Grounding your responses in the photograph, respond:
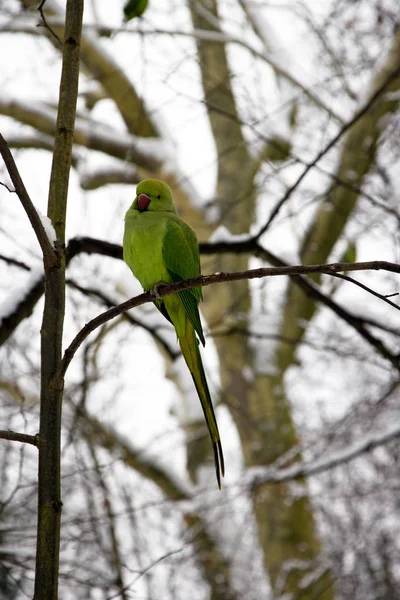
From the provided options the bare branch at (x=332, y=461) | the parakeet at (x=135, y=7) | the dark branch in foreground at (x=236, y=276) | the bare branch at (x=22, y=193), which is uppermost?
the parakeet at (x=135, y=7)

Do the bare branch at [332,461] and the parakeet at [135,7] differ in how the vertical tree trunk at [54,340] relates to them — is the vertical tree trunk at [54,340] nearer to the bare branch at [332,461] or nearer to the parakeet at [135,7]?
the parakeet at [135,7]

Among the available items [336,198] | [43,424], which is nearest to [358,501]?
[336,198]

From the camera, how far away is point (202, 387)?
2197 mm

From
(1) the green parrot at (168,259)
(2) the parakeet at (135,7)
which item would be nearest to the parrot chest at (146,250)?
(1) the green parrot at (168,259)

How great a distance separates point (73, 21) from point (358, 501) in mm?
8433

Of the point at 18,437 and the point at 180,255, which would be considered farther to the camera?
the point at 180,255

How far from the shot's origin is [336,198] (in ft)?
20.1

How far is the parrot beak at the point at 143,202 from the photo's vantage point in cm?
292

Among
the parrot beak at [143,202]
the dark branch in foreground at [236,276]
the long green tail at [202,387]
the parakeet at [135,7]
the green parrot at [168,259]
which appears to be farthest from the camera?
the parrot beak at [143,202]

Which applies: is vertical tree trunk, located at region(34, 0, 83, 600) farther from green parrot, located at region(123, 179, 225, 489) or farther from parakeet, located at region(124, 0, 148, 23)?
green parrot, located at region(123, 179, 225, 489)

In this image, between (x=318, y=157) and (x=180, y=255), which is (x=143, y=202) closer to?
(x=180, y=255)

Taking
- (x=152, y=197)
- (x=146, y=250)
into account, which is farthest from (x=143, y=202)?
(x=146, y=250)

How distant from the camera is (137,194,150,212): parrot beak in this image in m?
2.92

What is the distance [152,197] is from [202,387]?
1.20 metres
